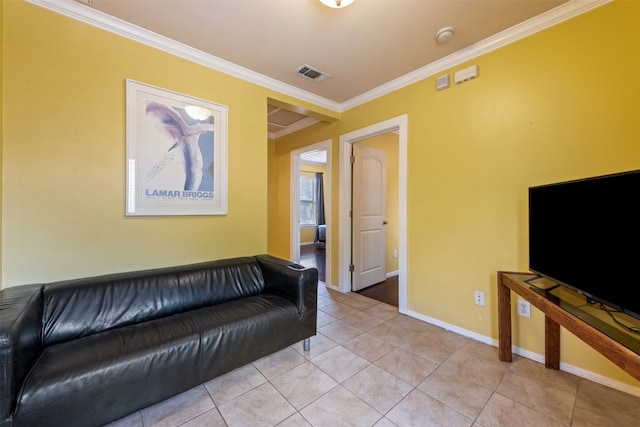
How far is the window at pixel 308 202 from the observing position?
7746 mm

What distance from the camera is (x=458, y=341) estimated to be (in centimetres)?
210

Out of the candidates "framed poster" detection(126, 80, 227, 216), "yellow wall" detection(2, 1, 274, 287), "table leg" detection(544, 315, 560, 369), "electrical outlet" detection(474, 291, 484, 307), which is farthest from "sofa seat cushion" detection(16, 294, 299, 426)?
"table leg" detection(544, 315, 560, 369)

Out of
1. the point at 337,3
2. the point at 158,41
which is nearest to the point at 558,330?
the point at 337,3

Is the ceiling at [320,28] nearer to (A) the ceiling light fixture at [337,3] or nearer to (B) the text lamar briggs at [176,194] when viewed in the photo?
(A) the ceiling light fixture at [337,3]

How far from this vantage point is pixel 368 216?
3.57 metres

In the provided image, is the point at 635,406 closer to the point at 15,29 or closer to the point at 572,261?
the point at 572,261

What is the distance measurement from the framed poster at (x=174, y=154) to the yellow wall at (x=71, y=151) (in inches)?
2.8

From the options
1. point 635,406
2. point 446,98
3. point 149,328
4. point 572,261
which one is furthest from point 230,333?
point 446,98

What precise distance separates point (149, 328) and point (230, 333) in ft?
1.53

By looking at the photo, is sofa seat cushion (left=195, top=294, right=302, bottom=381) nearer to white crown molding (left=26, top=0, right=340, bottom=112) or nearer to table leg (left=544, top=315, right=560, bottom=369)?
table leg (left=544, top=315, right=560, bottom=369)

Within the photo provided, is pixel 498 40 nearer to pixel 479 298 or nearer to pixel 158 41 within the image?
pixel 479 298

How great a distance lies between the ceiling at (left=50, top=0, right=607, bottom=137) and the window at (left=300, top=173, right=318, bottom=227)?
5.28 m

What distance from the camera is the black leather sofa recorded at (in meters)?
1.05

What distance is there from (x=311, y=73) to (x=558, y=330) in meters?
2.93
